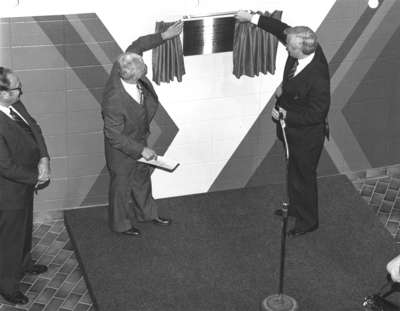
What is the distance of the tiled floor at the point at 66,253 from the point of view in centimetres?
689

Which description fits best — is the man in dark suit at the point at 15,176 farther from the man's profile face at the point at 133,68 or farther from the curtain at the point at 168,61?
the curtain at the point at 168,61

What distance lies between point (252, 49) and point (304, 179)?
1.08 meters

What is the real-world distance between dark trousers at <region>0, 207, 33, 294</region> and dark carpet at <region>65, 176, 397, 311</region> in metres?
0.54

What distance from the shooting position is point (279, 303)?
22.0 feet

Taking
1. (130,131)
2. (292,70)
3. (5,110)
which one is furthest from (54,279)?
(292,70)

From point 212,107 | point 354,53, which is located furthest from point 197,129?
point 354,53

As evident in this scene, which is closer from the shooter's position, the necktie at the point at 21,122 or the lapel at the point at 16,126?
the lapel at the point at 16,126

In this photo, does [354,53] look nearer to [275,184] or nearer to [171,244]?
[275,184]

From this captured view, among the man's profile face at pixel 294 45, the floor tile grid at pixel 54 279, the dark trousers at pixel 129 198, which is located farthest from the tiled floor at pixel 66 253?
the man's profile face at pixel 294 45

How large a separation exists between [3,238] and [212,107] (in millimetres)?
2051

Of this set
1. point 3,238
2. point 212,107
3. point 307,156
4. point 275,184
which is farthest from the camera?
point 275,184

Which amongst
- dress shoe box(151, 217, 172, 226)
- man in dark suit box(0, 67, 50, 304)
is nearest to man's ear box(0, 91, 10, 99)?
man in dark suit box(0, 67, 50, 304)

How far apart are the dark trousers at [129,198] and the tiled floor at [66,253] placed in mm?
460

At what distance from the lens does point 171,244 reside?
7.47 m
